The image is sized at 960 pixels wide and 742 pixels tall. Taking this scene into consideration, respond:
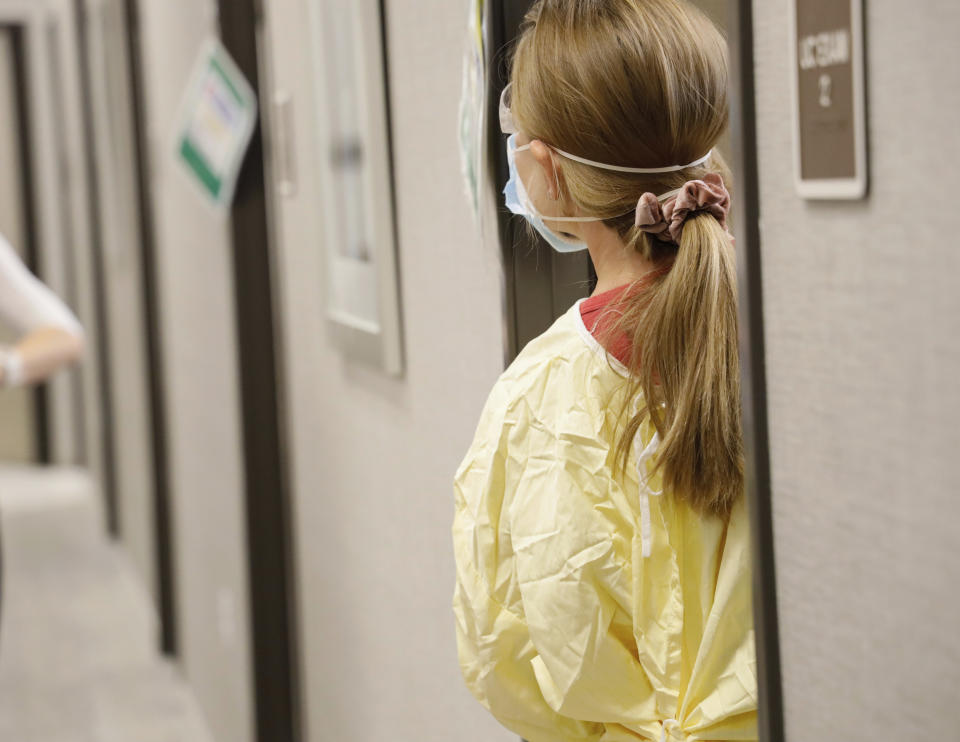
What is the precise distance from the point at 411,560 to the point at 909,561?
3.92 feet

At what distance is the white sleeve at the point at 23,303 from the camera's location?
2.83m

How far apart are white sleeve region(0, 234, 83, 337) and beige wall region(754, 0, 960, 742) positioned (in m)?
2.36

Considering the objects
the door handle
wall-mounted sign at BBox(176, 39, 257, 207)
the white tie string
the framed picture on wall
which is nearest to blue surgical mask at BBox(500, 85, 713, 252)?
the white tie string

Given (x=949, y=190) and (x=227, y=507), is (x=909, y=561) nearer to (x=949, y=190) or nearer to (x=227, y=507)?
(x=949, y=190)

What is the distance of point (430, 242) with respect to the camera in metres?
1.61

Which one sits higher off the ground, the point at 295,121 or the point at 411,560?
the point at 295,121

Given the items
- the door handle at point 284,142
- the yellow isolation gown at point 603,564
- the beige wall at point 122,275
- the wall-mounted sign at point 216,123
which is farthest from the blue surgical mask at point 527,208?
the beige wall at point 122,275

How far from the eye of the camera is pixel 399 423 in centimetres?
182

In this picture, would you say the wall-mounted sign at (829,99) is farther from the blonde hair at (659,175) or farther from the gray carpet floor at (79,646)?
the gray carpet floor at (79,646)

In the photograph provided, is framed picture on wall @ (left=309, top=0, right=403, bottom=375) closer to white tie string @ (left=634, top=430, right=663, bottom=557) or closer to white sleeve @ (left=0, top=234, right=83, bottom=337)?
white tie string @ (left=634, top=430, right=663, bottom=557)

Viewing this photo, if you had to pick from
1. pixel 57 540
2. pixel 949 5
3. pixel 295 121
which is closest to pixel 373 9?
pixel 295 121

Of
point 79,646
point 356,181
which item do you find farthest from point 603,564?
point 79,646

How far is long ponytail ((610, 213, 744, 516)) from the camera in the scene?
100cm

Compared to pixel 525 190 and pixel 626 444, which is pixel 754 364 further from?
pixel 525 190
